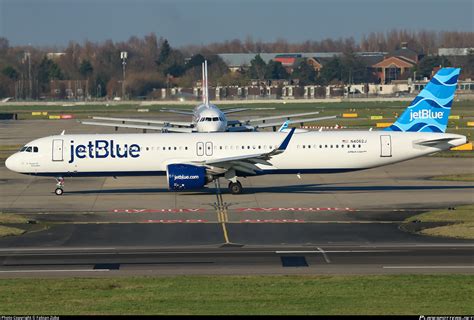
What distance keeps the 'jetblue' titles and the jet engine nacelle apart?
111 inches

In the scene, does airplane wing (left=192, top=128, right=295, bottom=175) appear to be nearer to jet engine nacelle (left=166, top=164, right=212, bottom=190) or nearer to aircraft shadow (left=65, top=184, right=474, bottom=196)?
jet engine nacelle (left=166, top=164, right=212, bottom=190)

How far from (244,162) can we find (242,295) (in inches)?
965

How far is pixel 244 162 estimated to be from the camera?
51.5 metres

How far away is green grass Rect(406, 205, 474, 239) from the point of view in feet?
126

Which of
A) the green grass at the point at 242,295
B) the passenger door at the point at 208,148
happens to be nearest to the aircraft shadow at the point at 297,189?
the passenger door at the point at 208,148

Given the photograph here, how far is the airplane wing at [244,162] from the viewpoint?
50.5 m

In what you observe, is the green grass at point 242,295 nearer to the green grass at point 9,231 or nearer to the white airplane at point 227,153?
the green grass at point 9,231

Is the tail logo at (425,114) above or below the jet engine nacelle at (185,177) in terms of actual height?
above

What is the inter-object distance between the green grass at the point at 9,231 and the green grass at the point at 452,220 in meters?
17.0

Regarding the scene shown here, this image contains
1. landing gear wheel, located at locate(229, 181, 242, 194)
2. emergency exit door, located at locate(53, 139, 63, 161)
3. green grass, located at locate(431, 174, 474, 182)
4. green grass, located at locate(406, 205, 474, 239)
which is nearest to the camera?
green grass, located at locate(406, 205, 474, 239)

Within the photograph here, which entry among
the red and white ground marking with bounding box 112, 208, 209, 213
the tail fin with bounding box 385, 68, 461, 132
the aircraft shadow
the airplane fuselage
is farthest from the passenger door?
the tail fin with bounding box 385, 68, 461, 132

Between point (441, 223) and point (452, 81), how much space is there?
14865 millimetres

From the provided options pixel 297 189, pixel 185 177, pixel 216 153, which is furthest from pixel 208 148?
pixel 297 189

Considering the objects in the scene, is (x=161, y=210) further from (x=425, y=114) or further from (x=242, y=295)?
(x=242, y=295)
